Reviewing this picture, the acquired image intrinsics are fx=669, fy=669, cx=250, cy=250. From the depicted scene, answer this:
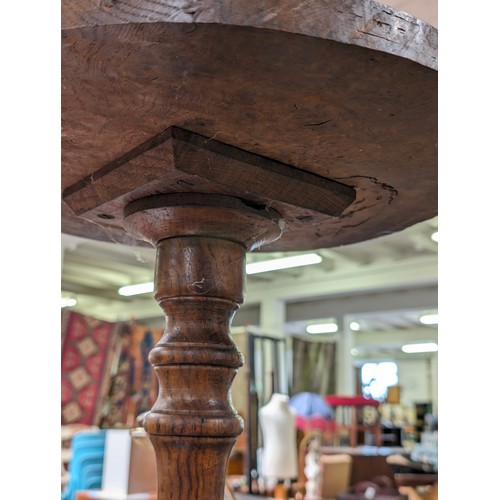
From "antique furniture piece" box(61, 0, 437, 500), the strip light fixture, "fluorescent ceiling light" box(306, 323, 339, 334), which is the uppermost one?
the strip light fixture

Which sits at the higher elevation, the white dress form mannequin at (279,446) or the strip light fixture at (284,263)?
the strip light fixture at (284,263)

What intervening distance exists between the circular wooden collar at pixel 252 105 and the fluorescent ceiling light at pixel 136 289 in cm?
931

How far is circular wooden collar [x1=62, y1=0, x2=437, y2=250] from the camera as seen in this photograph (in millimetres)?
474

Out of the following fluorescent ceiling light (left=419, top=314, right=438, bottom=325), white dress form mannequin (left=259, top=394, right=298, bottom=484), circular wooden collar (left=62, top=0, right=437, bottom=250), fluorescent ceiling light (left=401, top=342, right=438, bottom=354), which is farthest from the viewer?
fluorescent ceiling light (left=401, top=342, right=438, bottom=354)

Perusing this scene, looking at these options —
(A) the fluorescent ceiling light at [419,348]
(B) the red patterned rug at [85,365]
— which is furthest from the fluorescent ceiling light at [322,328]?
(B) the red patterned rug at [85,365]

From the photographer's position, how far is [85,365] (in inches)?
243

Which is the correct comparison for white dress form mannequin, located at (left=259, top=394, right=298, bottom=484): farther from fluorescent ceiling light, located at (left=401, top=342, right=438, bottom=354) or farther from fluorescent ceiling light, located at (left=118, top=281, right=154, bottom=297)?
fluorescent ceiling light, located at (left=401, top=342, right=438, bottom=354)

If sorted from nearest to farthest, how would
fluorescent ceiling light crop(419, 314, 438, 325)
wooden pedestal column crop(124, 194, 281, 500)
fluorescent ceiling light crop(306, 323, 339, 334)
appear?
1. wooden pedestal column crop(124, 194, 281, 500)
2. fluorescent ceiling light crop(419, 314, 438, 325)
3. fluorescent ceiling light crop(306, 323, 339, 334)

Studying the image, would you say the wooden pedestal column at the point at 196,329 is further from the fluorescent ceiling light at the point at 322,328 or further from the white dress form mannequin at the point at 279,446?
the fluorescent ceiling light at the point at 322,328

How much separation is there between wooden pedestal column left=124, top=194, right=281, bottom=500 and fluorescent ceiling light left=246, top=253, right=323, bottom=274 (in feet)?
24.7

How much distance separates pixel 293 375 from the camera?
29.8 ft

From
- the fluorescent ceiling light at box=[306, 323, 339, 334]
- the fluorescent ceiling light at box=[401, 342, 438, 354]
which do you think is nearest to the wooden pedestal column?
the fluorescent ceiling light at box=[306, 323, 339, 334]

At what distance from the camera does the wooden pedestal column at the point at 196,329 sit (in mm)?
772
